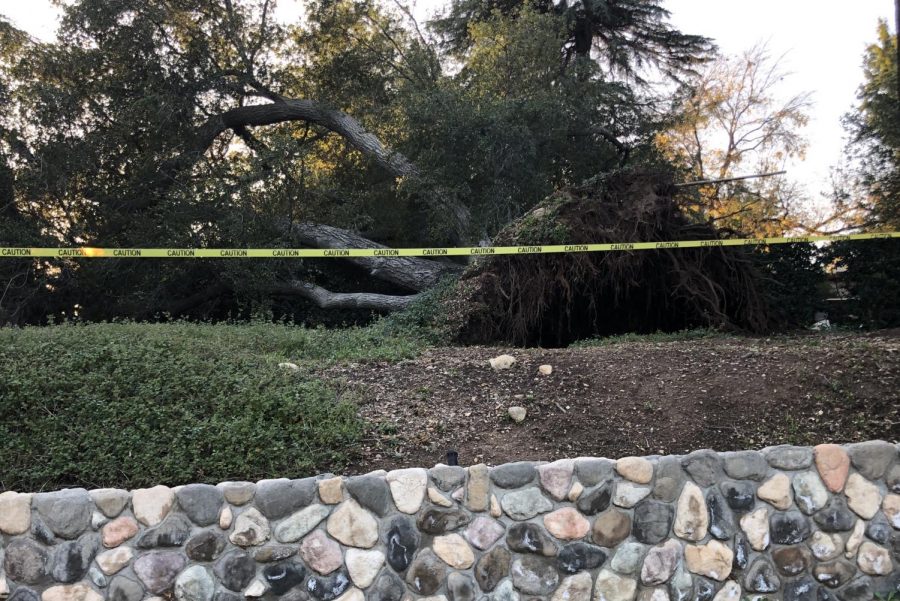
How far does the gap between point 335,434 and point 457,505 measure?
4.69 feet

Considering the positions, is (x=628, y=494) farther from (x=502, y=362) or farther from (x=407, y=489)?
(x=502, y=362)

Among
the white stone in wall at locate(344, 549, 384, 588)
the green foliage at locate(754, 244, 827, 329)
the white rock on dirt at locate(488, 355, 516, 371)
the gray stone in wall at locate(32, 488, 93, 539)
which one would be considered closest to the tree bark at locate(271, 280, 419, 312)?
the green foliage at locate(754, 244, 827, 329)

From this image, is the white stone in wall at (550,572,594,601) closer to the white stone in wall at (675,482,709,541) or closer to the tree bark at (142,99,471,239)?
the white stone in wall at (675,482,709,541)

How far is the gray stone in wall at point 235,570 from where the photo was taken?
346 centimetres

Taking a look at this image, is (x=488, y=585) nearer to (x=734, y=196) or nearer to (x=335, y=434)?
(x=335, y=434)

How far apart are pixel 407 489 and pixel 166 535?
116cm

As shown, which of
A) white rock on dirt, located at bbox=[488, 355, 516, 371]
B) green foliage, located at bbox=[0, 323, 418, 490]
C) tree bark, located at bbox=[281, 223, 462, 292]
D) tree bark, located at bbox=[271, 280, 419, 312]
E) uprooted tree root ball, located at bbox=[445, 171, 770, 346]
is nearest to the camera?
green foliage, located at bbox=[0, 323, 418, 490]

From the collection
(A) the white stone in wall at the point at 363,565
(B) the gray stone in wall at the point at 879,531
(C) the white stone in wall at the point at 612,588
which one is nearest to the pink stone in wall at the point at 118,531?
(A) the white stone in wall at the point at 363,565

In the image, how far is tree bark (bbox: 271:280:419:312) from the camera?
13.0 m

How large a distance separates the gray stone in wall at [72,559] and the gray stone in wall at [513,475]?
1.92 metres

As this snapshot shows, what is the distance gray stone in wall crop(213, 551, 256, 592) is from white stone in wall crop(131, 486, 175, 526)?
35 centimetres

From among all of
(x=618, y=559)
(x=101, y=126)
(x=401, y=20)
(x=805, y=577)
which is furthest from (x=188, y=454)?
(x=401, y=20)

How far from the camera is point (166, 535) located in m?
3.45

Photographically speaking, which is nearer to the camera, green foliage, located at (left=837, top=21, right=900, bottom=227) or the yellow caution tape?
the yellow caution tape
